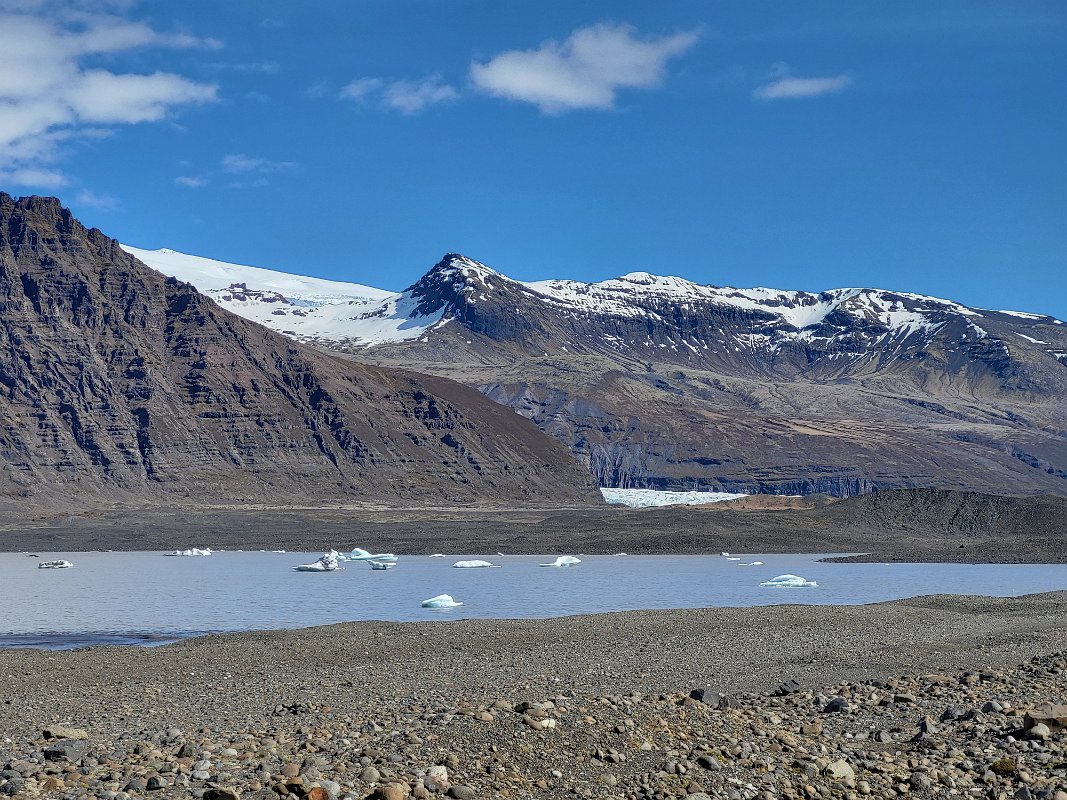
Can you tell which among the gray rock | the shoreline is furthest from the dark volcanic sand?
the gray rock

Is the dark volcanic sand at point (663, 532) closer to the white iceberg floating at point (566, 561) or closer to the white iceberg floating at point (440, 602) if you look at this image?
the white iceberg floating at point (566, 561)

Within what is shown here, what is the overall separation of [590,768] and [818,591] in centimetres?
4166

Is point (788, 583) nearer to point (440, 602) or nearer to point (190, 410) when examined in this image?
point (440, 602)

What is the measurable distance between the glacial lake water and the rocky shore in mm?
8268

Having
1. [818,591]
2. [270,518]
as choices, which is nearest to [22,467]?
[270,518]

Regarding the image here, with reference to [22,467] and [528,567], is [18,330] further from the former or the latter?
[528,567]

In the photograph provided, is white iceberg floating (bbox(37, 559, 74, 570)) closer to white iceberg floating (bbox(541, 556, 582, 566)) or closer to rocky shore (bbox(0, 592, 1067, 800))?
white iceberg floating (bbox(541, 556, 582, 566))

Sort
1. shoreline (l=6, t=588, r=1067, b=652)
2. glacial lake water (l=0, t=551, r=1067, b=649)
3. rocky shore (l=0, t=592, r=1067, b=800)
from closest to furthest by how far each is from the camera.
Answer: rocky shore (l=0, t=592, r=1067, b=800), shoreline (l=6, t=588, r=1067, b=652), glacial lake water (l=0, t=551, r=1067, b=649)

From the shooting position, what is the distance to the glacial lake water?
38.3 metres

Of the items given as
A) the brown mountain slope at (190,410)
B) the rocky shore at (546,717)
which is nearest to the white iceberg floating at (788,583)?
the rocky shore at (546,717)

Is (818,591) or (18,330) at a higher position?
(18,330)

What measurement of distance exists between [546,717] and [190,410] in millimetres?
148383

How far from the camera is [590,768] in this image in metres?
12.6

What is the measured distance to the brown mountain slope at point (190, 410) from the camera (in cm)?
14238
